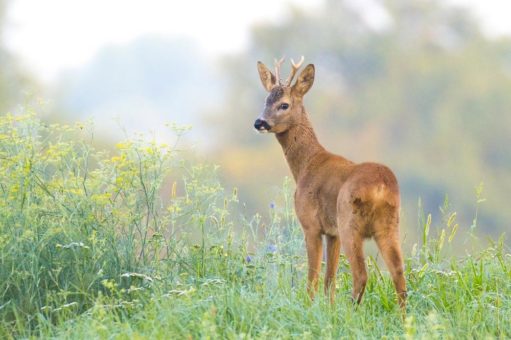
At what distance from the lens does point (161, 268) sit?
7.05 metres

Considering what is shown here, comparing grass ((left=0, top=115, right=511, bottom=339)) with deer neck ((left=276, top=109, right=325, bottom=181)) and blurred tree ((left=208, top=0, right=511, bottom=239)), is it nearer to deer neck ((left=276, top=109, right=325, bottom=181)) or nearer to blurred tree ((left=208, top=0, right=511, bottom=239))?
deer neck ((left=276, top=109, right=325, bottom=181))

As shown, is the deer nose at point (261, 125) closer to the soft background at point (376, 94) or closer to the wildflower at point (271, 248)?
the wildflower at point (271, 248)

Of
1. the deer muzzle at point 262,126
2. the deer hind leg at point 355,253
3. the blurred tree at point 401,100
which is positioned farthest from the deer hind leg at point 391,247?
the blurred tree at point 401,100

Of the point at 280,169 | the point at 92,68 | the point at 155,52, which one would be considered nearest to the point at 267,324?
the point at 280,169

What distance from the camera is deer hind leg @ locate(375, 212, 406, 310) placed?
6.61m

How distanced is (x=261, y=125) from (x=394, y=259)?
1655mm

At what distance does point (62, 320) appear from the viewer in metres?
6.34

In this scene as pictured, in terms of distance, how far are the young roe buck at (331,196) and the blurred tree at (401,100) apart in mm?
23306

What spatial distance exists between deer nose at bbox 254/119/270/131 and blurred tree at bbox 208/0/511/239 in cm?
2339

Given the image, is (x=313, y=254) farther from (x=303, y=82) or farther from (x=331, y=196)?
(x=303, y=82)

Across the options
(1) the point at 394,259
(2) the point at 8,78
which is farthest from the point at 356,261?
(2) the point at 8,78

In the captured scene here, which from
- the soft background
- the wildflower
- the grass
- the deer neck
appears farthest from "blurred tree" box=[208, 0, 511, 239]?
the grass

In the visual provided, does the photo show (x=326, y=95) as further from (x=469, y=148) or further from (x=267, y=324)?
(x=267, y=324)

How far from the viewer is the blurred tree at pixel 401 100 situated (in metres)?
34.7
